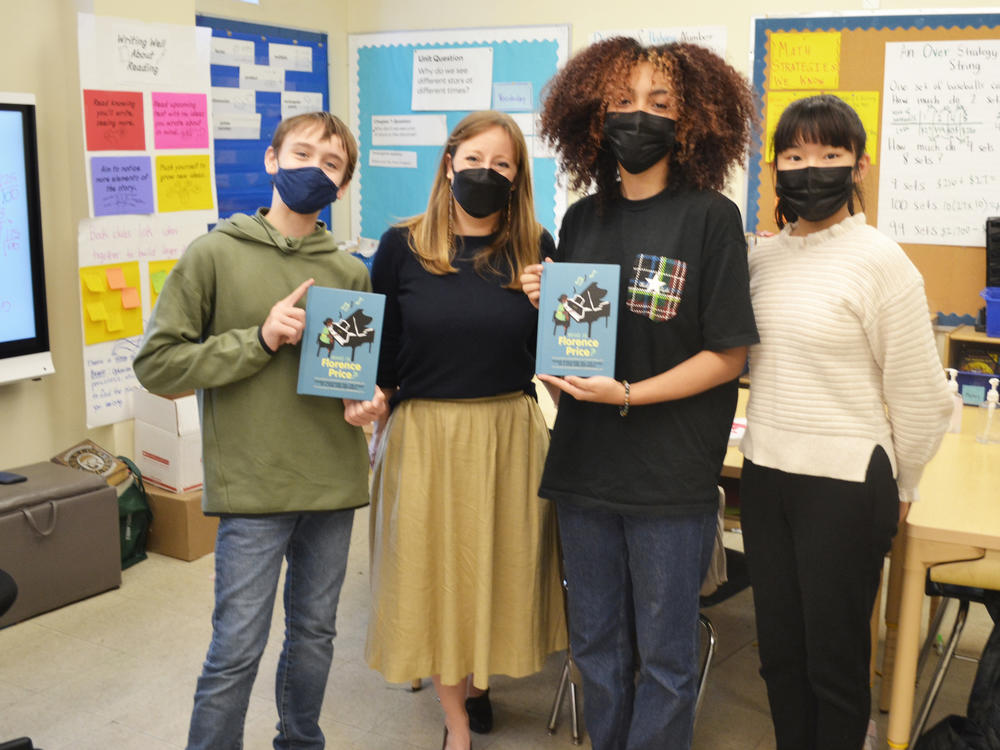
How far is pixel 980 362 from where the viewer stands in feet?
13.5

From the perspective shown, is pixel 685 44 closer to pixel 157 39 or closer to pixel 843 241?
pixel 843 241

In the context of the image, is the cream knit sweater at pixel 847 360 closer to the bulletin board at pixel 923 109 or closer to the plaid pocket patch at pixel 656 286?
the plaid pocket patch at pixel 656 286

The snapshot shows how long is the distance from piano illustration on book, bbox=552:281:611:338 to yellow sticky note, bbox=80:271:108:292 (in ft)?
7.56

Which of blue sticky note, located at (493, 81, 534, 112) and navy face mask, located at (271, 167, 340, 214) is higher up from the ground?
blue sticky note, located at (493, 81, 534, 112)

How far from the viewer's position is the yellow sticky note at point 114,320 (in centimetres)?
365

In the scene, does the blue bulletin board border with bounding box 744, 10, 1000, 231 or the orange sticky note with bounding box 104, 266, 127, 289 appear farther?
the blue bulletin board border with bounding box 744, 10, 1000, 231

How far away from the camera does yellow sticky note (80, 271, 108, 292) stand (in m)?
3.55

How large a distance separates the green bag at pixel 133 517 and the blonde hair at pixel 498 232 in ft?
6.53

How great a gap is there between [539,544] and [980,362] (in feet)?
8.76

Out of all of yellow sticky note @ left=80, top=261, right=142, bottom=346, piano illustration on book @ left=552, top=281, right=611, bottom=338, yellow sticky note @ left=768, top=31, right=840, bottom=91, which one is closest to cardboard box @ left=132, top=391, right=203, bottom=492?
yellow sticky note @ left=80, top=261, right=142, bottom=346

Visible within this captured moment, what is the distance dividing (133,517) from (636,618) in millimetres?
2307

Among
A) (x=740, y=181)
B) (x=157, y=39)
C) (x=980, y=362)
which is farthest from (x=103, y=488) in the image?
(x=980, y=362)

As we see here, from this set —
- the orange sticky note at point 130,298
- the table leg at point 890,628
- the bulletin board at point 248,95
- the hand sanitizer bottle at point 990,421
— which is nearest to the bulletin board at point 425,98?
the bulletin board at point 248,95

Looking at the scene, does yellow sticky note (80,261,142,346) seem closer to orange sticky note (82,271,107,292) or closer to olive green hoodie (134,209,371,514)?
orange sticky note (82,271,107,292)
